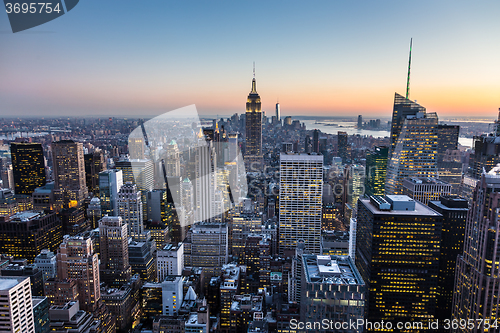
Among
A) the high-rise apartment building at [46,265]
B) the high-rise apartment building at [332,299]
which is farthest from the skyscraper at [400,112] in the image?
the high-rise apartment building at [46,265]

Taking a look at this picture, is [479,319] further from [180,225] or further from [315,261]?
[180,225]

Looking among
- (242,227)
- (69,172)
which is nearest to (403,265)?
(242,227)

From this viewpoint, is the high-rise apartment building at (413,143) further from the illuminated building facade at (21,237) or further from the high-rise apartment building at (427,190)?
the illuminated building facade at (21,237)

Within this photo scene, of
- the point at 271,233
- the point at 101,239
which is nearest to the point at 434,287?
the point at 271,233

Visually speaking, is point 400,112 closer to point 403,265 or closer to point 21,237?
point 403,265

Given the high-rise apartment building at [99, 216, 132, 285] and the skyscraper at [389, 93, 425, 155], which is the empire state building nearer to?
the skyscraper at [389, 93, 425, 155]

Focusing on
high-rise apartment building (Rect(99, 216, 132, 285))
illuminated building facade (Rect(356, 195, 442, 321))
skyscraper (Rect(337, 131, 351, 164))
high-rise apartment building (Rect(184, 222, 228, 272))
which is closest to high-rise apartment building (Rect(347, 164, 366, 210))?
skyscraper (Rect(337, 131, 351, 164))
